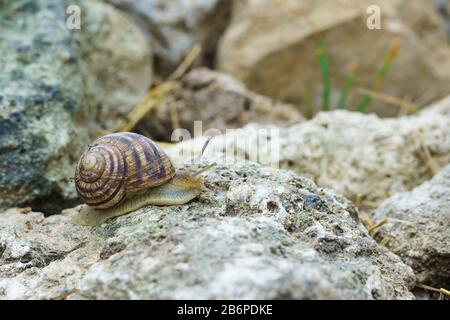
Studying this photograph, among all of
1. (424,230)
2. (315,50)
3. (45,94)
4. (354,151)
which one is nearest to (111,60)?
(45,94)

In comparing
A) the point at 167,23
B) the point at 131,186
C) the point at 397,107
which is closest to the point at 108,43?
the point at 167,23

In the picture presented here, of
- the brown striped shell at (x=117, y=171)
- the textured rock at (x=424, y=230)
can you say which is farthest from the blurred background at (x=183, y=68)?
the textured rock at (x=424, y=230)

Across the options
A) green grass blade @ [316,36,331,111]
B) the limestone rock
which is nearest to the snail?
the limestone rock

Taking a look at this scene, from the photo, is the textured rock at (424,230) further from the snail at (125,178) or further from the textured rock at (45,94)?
the textured rock at (45,94)

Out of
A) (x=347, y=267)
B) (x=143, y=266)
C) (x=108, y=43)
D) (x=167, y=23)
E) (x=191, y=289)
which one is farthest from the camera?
(x=167, y=23)

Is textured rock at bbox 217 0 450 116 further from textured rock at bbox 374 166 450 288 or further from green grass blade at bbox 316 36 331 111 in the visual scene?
textured rock at bbox 374 166 450 288
